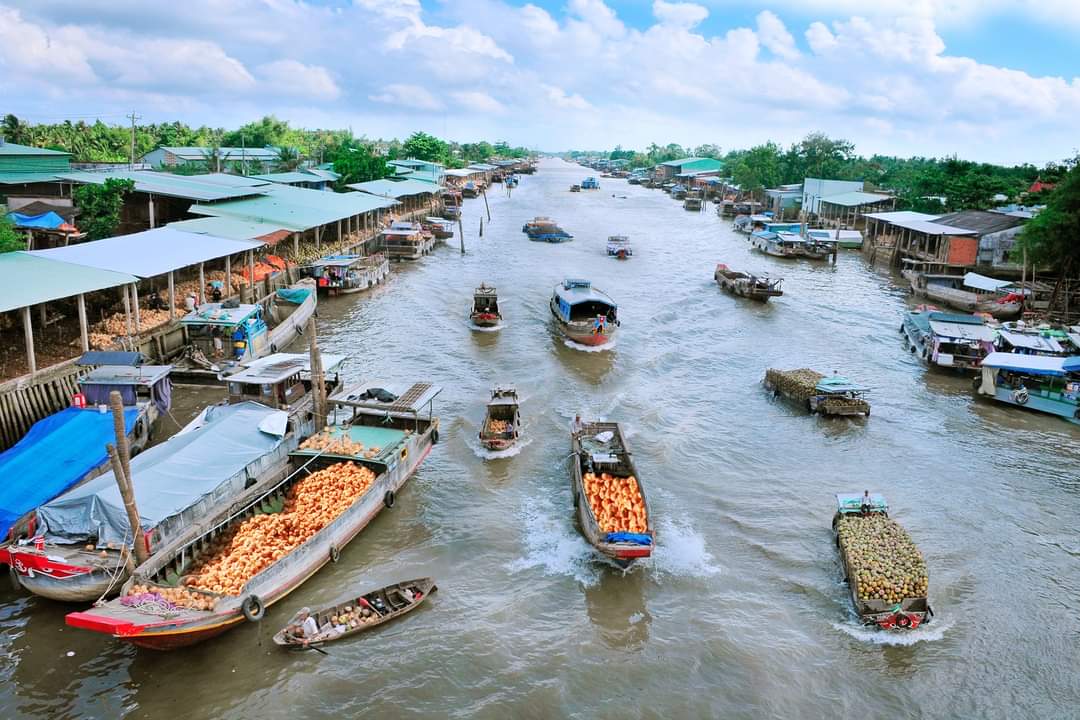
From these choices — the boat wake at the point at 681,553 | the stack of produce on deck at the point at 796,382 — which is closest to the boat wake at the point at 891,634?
the boat wake at the point at 681,553

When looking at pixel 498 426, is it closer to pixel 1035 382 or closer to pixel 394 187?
pixel 1035 382

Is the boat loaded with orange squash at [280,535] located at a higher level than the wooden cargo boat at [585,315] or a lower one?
lower

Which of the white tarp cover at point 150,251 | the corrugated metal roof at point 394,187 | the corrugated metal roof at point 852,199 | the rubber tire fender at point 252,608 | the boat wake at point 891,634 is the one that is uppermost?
the corrugated metal roof at point 852,199

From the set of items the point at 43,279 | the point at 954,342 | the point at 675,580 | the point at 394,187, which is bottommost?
the point at 675,580

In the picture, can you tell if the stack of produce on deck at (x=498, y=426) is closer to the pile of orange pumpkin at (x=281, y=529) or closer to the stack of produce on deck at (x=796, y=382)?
the pile of orange pumpkin at (x=281, y=529)

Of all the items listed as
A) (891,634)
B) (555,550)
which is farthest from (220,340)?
(891,634)

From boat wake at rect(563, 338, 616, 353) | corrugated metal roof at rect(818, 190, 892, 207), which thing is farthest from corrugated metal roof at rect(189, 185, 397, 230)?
corrugated metal roof at rect(818, 190, 892, 207)

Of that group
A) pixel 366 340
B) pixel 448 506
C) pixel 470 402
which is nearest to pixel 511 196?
pixel 366 340
